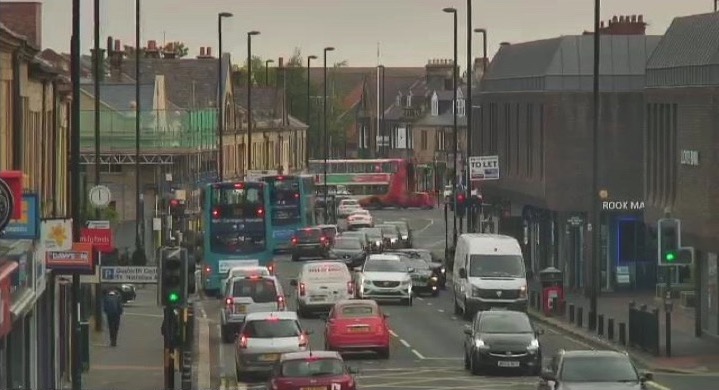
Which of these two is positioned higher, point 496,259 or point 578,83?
point 578,83

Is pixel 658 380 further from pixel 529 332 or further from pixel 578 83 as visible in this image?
pixel 578 83

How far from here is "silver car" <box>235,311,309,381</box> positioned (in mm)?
41875

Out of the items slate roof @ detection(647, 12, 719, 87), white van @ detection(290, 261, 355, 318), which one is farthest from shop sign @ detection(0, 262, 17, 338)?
white van @ detection(290, 261, 355, 318)

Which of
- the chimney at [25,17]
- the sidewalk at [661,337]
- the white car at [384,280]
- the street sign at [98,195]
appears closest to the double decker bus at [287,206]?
the sidewalk at [661,337]

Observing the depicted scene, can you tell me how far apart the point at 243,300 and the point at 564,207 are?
2330 cm

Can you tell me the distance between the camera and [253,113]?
134000 mm

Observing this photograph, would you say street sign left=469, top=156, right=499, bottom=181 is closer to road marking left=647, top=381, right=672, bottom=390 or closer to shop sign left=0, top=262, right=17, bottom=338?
road marking left=647, top=381, right=672, bottom=390

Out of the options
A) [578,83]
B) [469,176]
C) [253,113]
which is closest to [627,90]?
[578,83]

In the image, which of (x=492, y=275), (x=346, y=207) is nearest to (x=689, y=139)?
(x=492, y=275)

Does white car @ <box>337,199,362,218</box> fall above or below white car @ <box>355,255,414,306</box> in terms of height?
above

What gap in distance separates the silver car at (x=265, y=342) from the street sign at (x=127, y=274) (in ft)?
21.5

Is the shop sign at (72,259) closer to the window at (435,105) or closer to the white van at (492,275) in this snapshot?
the white van at (492,275)

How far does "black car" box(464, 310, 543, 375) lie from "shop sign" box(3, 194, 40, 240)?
14.1 metres

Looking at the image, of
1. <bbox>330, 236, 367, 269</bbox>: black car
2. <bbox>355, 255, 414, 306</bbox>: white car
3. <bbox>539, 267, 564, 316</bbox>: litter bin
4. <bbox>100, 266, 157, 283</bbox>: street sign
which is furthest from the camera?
<bbox>330, 236, 367, 269</bbox>: black car
